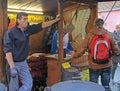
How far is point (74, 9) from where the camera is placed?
6.85 meters

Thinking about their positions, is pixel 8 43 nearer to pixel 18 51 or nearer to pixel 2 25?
pixel 18 51

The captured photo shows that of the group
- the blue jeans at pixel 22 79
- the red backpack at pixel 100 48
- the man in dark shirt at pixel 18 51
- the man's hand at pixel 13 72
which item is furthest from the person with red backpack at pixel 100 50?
the man's hand at pixel 13 72

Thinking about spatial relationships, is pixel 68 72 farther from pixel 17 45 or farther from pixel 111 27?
pixel 111 27

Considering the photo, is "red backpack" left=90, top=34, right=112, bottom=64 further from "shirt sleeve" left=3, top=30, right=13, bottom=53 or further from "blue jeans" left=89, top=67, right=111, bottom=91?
"shirt sleeve" left=3, top=30, right=13, bottom=53

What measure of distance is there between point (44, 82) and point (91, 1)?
2389 mm

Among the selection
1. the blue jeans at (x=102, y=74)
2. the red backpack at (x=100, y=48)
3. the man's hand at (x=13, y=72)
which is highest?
the red backpack at (x=100, y=48)

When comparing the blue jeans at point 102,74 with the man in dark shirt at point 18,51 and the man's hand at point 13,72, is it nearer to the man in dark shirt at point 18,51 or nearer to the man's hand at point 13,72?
the man in dark shirt at point 18,51

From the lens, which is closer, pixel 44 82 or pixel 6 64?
pixel 6 64

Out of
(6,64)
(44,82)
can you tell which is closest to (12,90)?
(6,64)

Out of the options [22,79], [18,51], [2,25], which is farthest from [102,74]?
[2,25]

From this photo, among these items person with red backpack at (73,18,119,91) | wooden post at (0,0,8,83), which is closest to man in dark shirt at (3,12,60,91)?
wooden post at (0,0,8,83)

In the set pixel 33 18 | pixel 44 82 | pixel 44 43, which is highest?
pixel 33 18

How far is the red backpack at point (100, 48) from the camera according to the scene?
16.2 feet

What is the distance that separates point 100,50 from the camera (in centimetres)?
493
